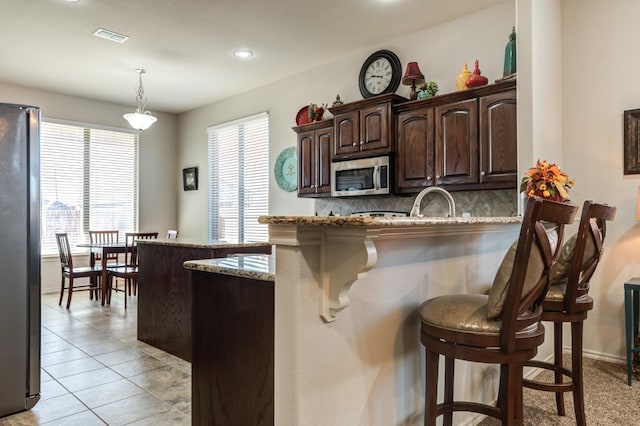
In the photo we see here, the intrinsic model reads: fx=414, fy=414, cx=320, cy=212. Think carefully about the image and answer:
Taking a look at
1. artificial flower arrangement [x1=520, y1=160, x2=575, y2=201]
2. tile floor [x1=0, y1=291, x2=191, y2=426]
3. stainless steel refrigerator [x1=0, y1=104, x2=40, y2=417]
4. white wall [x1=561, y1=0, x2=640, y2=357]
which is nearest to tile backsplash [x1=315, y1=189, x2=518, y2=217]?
white wall [x1=561, y1=0, x2=640, y2=357]

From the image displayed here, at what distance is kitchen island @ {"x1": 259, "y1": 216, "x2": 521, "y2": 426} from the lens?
129cm

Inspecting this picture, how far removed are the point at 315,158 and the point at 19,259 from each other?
3069 millimetres

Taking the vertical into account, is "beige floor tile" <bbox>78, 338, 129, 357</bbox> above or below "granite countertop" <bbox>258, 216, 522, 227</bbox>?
below

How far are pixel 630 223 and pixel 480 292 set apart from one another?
179 cm

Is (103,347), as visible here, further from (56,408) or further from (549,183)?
(549,183)

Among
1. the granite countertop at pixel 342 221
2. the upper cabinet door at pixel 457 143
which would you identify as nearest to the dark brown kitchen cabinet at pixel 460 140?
the upper cabinet door at pixel 457 143

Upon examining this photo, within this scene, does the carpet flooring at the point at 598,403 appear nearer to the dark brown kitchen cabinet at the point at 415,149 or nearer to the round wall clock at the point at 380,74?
the dark brown kitchen cabinet at the point at 415,149

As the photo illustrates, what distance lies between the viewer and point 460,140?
3.50 metres

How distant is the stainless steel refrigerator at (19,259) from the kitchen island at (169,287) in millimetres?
991

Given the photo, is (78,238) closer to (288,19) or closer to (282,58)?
(282,58)

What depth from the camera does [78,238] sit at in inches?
253

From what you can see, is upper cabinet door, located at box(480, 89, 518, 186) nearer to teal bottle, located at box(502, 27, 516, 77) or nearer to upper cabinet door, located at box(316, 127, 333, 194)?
teal bottle, located at box(502, 27, 516, 77)

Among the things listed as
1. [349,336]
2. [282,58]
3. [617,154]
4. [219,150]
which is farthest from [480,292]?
[219,150]

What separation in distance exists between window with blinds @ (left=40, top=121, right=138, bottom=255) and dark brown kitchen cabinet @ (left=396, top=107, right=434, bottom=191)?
5.03 metres
